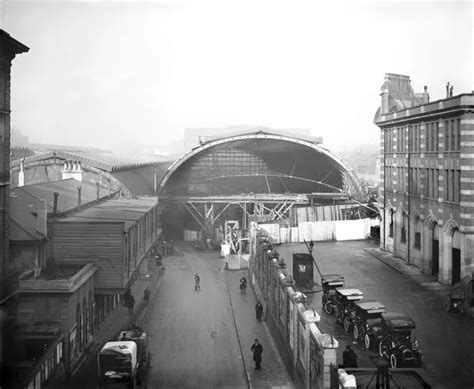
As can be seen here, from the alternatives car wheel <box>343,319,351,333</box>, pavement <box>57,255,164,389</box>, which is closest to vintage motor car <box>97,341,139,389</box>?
pavement <box>57,255,164,389</box>

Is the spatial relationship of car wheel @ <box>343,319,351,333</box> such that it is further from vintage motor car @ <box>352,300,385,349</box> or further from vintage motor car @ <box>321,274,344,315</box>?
vintage motor car @ <box>321,274,344,315</box>

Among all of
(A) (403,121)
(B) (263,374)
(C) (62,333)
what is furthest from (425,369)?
(A) (403,121)

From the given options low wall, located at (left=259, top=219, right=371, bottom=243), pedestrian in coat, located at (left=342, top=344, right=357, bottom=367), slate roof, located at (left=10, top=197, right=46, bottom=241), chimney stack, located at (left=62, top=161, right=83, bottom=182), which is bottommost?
pedestrian in coat, located at (left=342, top=344, right=357, bottom=367)

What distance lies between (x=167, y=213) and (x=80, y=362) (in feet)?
119

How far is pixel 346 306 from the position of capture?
22.2m

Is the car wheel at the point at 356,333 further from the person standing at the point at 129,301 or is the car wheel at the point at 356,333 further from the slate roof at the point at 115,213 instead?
the person standing at the point at 129,301

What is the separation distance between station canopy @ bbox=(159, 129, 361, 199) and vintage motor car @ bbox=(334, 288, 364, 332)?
34534 mm

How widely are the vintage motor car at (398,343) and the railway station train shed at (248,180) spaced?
34488mm

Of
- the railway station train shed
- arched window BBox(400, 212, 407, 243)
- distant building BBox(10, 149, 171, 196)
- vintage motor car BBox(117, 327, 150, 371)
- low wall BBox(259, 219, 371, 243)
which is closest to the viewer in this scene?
vintage motor car BBox(117, 327, 150, 371)

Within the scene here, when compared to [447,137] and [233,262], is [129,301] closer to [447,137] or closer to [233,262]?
[233,262]

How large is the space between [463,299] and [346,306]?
585 centimetres

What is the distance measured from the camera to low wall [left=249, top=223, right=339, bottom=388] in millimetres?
16406

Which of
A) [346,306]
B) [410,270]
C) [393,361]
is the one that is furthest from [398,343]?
[410,270]

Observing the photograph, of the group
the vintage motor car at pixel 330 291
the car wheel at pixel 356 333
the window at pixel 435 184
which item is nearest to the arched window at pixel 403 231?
the window at pixel 435 184
